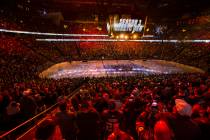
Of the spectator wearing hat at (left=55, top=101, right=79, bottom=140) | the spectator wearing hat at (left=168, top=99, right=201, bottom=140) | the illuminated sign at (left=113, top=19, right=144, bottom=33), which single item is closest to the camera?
the spectator wearing hat at (left=168, top=99, right=201, bottom=140)

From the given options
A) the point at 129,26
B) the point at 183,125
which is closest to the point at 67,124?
the point at 183,125

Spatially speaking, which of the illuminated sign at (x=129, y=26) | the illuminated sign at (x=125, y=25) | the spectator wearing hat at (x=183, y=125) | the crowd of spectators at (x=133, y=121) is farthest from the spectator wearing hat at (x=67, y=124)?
the illuminated sign at (x=129, y=26)

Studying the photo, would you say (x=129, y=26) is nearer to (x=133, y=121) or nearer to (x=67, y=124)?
(x=133, y=121)

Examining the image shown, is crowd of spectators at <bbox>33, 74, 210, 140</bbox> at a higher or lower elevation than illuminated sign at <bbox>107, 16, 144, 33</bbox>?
lower

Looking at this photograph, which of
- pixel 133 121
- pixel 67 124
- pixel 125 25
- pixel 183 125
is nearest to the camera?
pixel 183 125

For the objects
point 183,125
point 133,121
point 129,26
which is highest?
point 129,26

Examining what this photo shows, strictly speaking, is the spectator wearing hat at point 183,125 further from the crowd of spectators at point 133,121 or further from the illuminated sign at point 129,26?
the illuminated sign at point 129,26

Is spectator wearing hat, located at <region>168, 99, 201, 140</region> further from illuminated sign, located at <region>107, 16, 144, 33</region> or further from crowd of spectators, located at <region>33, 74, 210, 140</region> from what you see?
illuminated sign, located at <region>107, 16, 144, 33</region>

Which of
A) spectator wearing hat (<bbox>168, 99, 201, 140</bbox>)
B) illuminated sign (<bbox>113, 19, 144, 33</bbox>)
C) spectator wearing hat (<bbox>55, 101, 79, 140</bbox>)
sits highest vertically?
illuminated sign (<bbox>113, 19, 144, 33</bbox>)

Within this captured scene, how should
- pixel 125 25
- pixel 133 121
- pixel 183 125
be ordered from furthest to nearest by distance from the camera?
1. pixel 125 25
2. pixel 133 121
3. pixel 183 125

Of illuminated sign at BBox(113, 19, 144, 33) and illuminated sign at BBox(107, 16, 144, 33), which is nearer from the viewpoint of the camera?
illuminated sign at BBox(107, 16, 144, 33)

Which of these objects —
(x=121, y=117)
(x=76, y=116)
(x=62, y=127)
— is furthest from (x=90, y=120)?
(x=121, y=117)

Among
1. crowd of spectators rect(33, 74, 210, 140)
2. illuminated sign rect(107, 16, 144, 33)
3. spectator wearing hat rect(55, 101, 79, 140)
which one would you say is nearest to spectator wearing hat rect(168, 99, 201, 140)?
crowd of spectators rect(33, 74, 210, 140)

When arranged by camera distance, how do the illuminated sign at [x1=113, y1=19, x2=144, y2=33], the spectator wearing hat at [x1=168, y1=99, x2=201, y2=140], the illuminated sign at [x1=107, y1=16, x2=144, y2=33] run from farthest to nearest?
the illuminated sign at [x1=113, y1=19, x2=144, y2=33], the illuminated sign at [x1=107, y1=16, x2=144, y2=33], the spectator wearing hat at [x1=168, y1=99, x2=201, y2=140]
